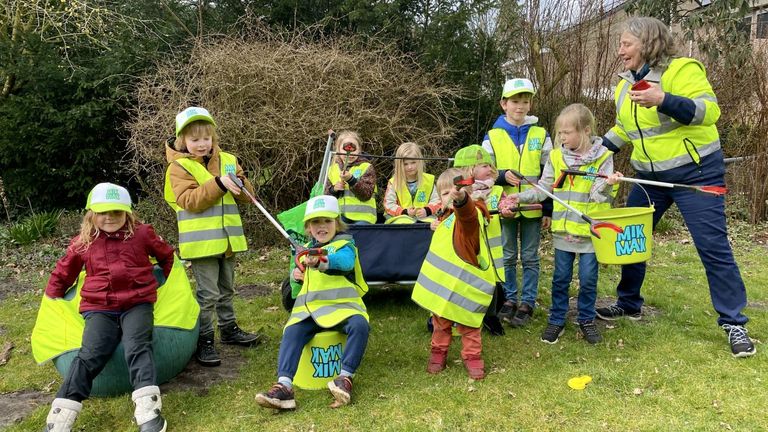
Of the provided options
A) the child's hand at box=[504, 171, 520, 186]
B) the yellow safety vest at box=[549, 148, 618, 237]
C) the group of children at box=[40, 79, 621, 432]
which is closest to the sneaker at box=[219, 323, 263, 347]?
the group of children at box=[40, 79, 621, 432]

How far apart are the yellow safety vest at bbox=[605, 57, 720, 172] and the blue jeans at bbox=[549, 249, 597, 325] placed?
80 centimetres

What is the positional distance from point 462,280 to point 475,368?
57 centimetres

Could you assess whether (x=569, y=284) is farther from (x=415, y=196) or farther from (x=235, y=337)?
(x=235, y=337)

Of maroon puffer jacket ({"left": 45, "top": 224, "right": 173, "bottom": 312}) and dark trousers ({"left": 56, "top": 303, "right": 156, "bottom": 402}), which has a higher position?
maroon puffer jacket ({"left": 45, "top": 224, "right": 173, "bottom": 312})

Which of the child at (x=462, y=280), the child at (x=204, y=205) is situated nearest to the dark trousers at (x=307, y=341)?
the child at (x=462, y=280)

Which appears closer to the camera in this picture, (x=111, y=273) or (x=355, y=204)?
(x=111, y=273)

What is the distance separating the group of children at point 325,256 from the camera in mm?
3258

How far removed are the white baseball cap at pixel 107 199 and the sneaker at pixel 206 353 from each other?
42.5 inches

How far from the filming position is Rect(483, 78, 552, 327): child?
4430 mm

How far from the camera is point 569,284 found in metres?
4.13

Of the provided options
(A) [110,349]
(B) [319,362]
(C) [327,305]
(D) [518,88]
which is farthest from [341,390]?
(D) [518,88]

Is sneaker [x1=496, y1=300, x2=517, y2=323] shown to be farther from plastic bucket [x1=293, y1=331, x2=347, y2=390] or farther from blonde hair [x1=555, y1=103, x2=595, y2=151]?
plastic bucket [x1=293, y1=331, x2=347, y2=390]

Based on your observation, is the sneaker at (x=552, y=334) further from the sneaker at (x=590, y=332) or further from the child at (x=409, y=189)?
the child at (x=409, y=189)

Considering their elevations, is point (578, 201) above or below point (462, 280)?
above
